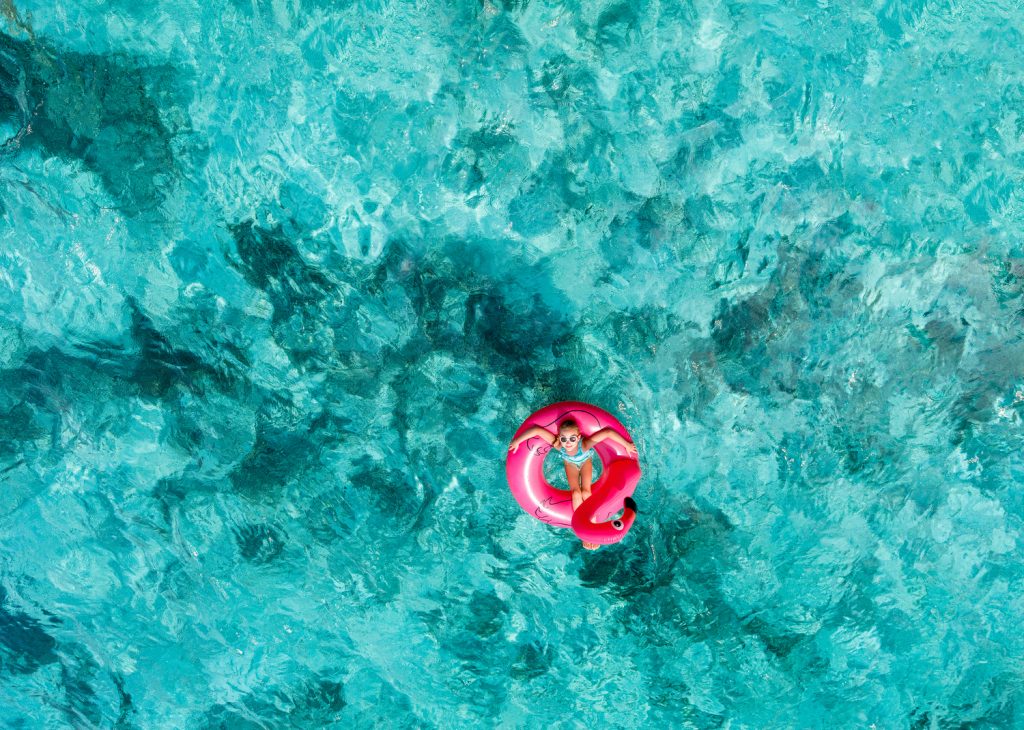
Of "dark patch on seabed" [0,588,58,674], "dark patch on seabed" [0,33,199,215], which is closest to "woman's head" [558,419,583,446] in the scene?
"dark patch on seabed" [0,33,199,215]

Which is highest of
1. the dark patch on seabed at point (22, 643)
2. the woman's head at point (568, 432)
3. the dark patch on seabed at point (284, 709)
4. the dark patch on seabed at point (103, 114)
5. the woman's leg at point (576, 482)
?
the dark patch on seabed at point (103, 114)

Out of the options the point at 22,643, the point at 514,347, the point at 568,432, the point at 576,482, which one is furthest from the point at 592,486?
the point at 22,643

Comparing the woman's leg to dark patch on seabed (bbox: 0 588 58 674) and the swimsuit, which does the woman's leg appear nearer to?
the swimsuit

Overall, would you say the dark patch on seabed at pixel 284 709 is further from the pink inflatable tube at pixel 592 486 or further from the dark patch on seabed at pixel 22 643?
the pink inflatable tube at pixel 592 486

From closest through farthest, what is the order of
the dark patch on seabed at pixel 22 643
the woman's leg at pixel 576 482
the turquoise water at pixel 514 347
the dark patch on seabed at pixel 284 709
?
1. the woman's leg at pixel 576 482
2. the turquoise water at pixel 514 347
3. the dark patch on seabed at pixel 22 643
4. the dark patch on seabed at pixel 284 709

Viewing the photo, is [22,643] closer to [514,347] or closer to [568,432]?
[514,347]

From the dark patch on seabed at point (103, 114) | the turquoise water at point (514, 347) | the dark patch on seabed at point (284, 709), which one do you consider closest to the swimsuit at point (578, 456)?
Result: the turquoise water at point (514, 347)
